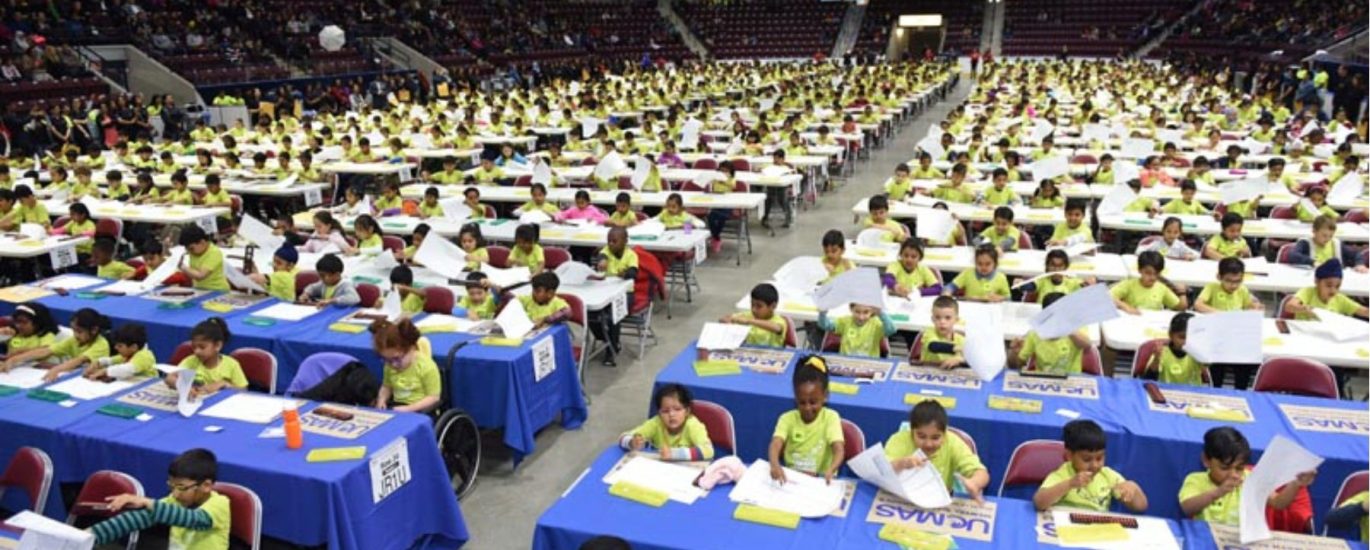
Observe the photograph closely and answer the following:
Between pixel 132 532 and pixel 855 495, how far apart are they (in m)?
3.07

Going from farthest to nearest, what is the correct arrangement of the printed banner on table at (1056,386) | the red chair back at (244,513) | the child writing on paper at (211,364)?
the child writing on paper at (211,364)
the printed banner on table at (1056,386)
the red chair back at (244,513)

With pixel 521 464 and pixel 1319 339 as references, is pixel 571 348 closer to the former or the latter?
pixel 521 464

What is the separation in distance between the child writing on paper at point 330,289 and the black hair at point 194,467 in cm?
302

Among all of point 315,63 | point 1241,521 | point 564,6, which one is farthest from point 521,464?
point 564,6

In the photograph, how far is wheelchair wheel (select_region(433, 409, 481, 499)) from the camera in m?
5.27

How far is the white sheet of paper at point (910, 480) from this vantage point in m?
3.79

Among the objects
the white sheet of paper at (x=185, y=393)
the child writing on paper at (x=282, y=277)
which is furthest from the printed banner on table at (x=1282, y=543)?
the child writing on paper at (x=282, y=277)

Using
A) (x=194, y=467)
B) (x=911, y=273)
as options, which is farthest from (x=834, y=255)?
(x=194, y=467)

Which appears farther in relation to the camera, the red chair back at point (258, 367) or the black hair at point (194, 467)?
the red chair back at point (258, 367)

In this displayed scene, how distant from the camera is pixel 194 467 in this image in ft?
13.0

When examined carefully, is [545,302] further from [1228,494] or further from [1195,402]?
Result: [1228,494]

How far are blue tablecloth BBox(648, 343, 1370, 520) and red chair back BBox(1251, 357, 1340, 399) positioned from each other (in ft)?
1.24

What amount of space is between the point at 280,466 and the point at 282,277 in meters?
3.62

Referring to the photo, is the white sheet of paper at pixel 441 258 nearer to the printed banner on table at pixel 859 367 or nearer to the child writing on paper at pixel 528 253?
the child writing on paper at pixel 528 253
